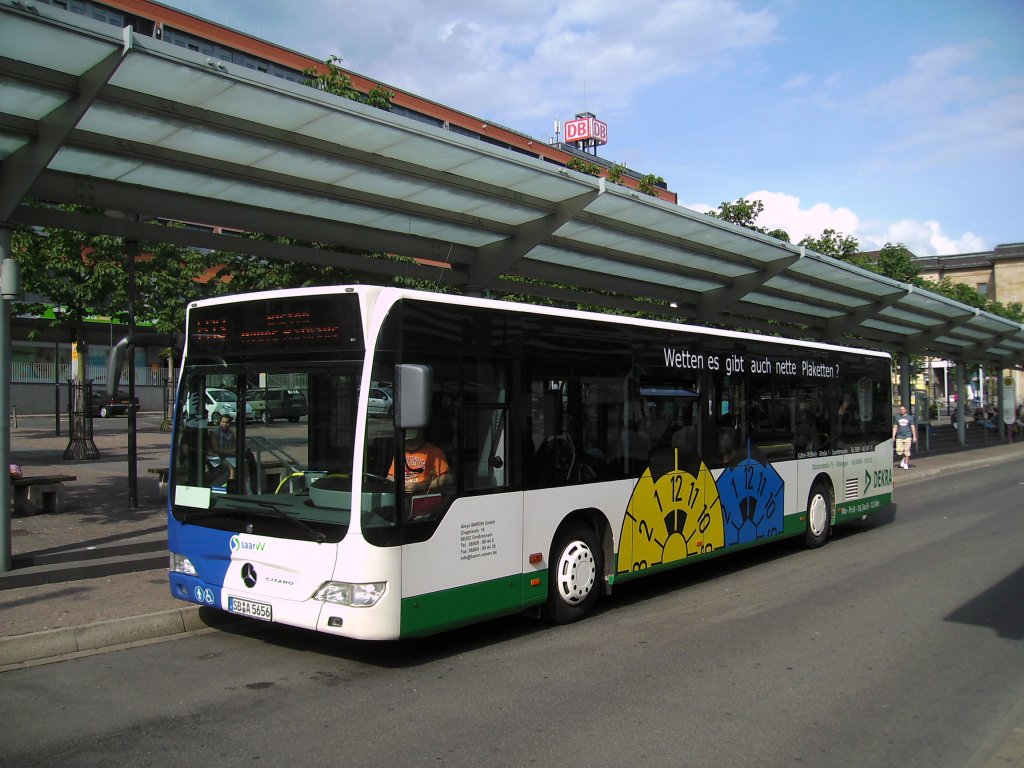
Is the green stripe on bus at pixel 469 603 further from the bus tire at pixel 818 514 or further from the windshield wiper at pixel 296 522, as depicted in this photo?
the bus tire at pixel 818 514

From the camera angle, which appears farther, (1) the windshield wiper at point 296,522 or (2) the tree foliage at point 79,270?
(2) the tree foliage at point 79,270

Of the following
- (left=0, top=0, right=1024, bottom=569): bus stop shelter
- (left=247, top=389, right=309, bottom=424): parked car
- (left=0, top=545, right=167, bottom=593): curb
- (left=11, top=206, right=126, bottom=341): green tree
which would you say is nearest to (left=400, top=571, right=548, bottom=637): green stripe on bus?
(left=247, top=389, right=309, bottom=424): parked car

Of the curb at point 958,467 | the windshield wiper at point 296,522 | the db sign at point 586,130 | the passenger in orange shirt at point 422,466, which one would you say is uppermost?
the db sign at point 586,130

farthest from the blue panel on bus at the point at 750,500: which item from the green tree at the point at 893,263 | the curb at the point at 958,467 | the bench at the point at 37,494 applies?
the green tree at the point at 893,263

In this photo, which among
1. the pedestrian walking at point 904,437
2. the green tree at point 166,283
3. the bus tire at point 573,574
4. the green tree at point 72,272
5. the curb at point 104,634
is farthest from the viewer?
the pedestrian walking at point 904,437

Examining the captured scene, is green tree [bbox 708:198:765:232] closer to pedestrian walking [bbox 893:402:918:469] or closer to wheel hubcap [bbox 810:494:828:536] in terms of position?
pedestrian walking [bbox 893:402:918:469]

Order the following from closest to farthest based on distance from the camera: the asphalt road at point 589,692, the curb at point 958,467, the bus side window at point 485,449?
1. the asphalt road at point 589,692
2. the bus side window at point 485,449
3. the curb at point 958,467

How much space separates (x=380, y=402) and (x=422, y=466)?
571mm

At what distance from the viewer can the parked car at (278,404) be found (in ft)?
20.3

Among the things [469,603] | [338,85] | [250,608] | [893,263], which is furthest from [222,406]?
[893,263]

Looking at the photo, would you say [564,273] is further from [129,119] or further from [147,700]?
[147,700]

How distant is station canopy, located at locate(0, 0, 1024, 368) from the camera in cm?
703

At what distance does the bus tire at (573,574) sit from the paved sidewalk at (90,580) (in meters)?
3.01

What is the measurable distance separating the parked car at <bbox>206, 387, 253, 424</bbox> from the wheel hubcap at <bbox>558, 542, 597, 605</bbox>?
2.96m
